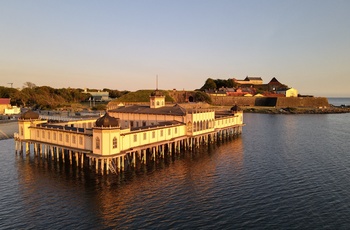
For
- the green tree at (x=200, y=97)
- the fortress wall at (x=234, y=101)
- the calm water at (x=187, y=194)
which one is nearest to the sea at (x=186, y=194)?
the calm water at (x=187, y=194)

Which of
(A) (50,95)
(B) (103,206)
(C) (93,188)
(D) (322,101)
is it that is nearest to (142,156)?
(C) (93,188)

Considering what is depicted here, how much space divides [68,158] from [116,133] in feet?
53.3

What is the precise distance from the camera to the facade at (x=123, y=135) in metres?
41.2

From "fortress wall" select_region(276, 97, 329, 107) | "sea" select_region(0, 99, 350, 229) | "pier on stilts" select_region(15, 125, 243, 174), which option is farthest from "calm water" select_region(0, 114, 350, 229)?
"fortress wall" select_region(276, 97, 329, 107)

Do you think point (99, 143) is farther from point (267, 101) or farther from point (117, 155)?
point (267, 101)

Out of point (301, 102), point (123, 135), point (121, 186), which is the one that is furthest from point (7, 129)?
point (301, 102)

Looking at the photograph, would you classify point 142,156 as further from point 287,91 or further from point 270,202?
point 287,91

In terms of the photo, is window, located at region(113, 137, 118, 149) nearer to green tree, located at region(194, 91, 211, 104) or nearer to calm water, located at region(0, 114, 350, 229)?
calm water, located at region(0, 114, 350, 229)

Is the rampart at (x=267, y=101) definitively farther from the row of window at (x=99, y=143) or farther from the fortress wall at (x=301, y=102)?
the row of window at (x=99, y=143)

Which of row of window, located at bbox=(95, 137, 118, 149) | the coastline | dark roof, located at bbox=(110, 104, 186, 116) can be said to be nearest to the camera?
row of window, located at bbox=(95, 137, 118, 149)

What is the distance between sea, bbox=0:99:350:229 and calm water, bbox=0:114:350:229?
0.10 metres

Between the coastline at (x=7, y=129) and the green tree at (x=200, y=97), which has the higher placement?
the green tree at (x=200, y=97)

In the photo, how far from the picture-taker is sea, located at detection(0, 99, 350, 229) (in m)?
28.3

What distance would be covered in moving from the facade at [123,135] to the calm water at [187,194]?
3153 mm
